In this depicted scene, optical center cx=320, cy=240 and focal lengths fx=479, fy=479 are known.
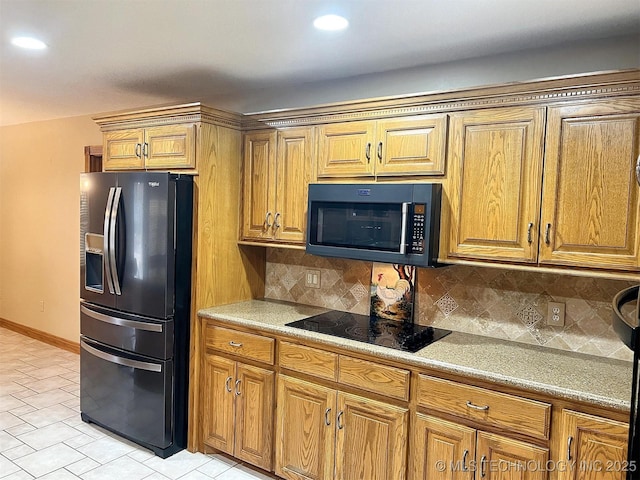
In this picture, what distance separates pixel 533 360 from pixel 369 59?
70.4 inches

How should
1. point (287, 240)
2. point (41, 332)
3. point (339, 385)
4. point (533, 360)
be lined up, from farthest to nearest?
point (41, 332) < point (287, 240) < point (339, 385) < point (533, 360)

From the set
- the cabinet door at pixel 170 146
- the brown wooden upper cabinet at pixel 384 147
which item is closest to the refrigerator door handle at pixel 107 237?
the cabinet door at pixel 170 146

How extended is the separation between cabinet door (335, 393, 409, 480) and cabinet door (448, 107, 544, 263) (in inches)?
33.4

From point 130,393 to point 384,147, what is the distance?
2204 mm

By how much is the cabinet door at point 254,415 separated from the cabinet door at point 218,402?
0.19 ft

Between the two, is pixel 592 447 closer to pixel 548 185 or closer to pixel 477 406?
pixel 477 406

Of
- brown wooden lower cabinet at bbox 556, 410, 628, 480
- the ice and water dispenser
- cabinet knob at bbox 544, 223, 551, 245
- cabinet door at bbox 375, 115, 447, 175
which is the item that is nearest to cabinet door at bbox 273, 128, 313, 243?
cabinet door at bbox 375, 115, 447, 175

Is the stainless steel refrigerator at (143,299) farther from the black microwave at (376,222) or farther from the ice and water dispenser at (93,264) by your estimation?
the black microwave at (376,222)

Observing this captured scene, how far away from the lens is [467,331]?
2.65 m

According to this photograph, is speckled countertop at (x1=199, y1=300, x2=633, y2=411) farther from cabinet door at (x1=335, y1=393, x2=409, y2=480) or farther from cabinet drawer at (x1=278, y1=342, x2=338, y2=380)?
cabinet door at (x1=335, y1=393, x2=409, y2=480)

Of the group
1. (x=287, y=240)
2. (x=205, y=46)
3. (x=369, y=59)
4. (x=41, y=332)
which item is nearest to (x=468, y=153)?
(x=369, y=59)

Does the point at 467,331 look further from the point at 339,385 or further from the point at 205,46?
the point at 205,46

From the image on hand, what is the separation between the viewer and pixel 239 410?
2.84m

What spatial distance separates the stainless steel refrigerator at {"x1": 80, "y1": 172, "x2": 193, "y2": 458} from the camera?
2.89 metres
